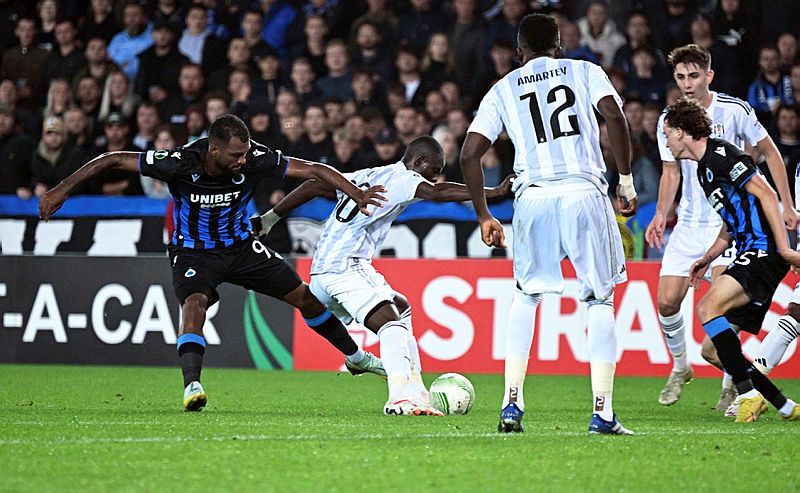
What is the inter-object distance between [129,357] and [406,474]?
7.67 m

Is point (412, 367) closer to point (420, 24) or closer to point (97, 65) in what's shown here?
point (420, 24)

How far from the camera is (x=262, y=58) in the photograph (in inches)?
559

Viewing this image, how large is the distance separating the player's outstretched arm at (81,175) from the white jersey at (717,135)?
328 centimetres

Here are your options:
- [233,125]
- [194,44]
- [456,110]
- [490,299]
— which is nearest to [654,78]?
[456,110]

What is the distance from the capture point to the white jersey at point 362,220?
7117 millimetres

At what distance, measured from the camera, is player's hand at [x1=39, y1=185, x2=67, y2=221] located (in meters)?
6.60

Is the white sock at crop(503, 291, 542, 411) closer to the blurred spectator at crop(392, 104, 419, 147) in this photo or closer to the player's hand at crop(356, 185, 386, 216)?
the player's hand at crop(356, 185, 386, 216)

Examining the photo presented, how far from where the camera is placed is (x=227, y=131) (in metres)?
6.85

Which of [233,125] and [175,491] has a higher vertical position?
[233,125]

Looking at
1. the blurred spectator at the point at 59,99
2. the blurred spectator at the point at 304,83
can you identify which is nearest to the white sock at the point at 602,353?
the blurred spectator at the point at 304,83

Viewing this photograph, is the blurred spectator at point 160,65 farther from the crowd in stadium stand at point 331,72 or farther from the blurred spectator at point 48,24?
the blurred spectator at point 48,24

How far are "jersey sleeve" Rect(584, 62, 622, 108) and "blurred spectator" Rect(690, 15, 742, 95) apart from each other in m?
7.54

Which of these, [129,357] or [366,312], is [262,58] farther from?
[366,312]

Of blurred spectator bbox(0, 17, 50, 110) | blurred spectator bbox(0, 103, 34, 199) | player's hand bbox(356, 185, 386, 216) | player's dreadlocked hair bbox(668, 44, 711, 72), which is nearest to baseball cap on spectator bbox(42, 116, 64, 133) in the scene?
blurred spectator bbox(0, 103, 34, 199)
